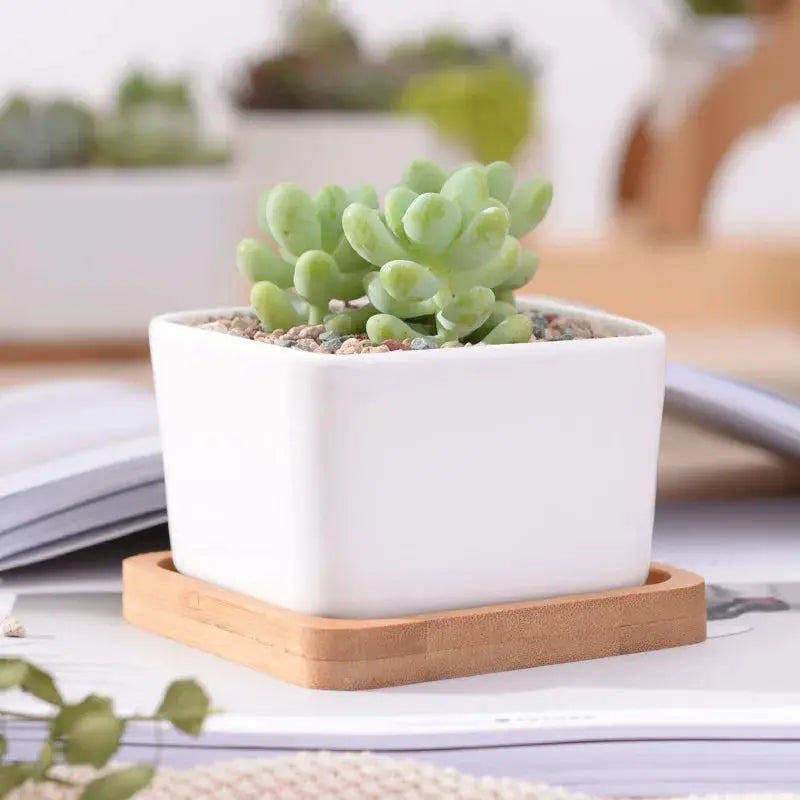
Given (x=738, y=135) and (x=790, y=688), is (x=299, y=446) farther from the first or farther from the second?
(x=738, y=135)

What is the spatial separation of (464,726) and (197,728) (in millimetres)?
110

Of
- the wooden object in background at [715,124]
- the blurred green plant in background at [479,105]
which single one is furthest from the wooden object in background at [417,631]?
the wooden object in background at [715,124]

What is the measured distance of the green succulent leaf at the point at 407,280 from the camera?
17.2 inches

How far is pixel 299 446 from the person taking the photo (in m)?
0.43

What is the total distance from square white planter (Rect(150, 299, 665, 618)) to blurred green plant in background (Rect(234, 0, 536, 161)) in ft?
3.22

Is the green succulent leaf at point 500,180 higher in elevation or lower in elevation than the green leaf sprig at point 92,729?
higher

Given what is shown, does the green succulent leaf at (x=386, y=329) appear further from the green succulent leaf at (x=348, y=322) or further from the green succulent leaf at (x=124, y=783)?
the green succulent leaf at (x=124, y=783)

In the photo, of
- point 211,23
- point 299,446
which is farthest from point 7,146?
point 299,446

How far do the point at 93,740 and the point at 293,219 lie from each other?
0.21m

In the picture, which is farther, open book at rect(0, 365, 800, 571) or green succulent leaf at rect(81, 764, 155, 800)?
open book at rect(0, 365, 800, 571)

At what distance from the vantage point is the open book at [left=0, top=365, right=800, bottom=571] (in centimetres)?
58

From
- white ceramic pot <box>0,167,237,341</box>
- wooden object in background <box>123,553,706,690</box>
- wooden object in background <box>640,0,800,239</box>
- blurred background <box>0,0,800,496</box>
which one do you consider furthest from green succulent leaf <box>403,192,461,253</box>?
wooden object in background <box>640,0,800,239</box>

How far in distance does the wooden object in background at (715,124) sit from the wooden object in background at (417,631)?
1.09 m

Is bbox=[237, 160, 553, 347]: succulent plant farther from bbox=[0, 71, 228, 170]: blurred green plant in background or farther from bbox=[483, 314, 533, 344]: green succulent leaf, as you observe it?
bbox=[0, 71, 228, 170]: blurred green plant in background
